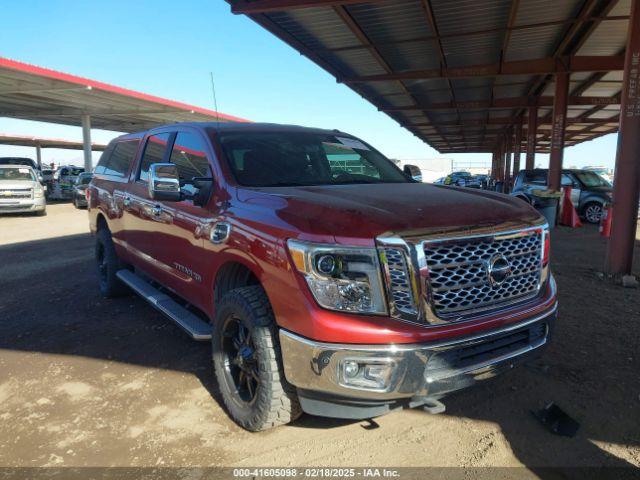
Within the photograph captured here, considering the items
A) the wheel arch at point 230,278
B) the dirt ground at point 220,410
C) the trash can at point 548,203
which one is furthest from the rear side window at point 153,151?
the trash can at point 548,203

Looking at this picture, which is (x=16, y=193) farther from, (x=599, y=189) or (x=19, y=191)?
(x=599, y=189)

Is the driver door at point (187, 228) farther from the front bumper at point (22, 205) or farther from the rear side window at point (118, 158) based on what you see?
the front bumper at point (22, 205)

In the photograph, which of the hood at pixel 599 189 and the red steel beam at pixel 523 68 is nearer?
the red steel beam at pixel 523 68

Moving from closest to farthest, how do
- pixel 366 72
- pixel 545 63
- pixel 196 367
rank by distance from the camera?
1. pixel 196 367
2. pixel 545 63
3. pixel 366 72

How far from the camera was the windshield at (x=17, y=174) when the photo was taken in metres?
15.7

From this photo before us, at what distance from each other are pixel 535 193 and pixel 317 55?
6.52 metres

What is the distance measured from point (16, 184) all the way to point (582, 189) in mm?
17912

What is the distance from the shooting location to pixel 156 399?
3279 millimetres

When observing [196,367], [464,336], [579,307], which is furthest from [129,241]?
[579,307]

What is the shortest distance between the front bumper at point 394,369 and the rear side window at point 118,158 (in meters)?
3.60

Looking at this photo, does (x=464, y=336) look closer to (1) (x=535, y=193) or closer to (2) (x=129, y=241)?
(2) (x=129, y=241)

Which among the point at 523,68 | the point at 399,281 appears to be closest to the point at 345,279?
the point at 399,281

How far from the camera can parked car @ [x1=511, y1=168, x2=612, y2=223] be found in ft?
43.4

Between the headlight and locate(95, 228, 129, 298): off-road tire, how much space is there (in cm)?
393
